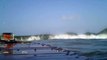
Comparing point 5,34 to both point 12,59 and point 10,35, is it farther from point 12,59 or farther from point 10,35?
point 12,59

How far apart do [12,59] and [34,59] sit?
2.89m

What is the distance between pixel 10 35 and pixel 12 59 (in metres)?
92.3

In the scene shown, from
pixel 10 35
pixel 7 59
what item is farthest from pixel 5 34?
pixel 7 59

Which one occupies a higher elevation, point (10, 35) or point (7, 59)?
point (10, 35)

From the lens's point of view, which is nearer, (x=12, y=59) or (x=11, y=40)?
(x=12, y=59)

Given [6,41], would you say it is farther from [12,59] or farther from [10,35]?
[12,59]

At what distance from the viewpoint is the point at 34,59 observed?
33.1 metres

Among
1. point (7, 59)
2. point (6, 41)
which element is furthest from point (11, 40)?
point (7, 59)

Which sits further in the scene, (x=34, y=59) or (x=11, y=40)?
(x=11, y=40)

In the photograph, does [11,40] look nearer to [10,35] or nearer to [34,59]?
[10,35]

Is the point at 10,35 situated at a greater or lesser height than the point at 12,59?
greater

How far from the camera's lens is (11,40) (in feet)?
396

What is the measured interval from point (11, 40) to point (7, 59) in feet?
290

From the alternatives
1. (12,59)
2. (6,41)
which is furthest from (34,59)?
(6,41)
